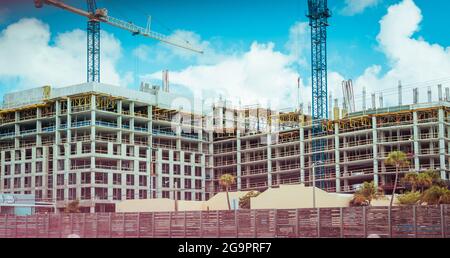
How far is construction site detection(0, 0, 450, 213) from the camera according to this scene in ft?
129

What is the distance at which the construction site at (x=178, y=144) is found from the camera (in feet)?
129

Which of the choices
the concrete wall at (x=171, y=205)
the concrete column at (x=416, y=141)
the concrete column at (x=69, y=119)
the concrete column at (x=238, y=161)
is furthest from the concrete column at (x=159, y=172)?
the concrete column at (x=416, y=141)

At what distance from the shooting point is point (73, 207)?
Result: 37844mm

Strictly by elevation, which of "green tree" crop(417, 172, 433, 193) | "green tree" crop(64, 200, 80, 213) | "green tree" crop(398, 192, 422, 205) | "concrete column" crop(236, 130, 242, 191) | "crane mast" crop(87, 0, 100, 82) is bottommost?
"green tree" crop(64, 200, 80, 213)

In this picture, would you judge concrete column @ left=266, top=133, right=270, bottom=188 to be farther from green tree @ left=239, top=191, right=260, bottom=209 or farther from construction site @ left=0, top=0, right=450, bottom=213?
green tree @ left=239, top=191, right=260, bottom=209

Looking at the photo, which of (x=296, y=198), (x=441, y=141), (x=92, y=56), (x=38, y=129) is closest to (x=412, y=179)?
(x=441, y=141)

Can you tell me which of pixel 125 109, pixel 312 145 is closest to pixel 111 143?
pixel 125 109

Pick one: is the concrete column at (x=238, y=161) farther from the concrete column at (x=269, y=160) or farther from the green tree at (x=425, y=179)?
the green tree at (x=425, y=179)

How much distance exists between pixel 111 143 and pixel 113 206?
4.73m

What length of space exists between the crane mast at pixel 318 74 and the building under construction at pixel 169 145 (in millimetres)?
359

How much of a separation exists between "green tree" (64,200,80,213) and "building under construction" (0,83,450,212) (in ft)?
3.23

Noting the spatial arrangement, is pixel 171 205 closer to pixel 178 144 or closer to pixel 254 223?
pixel 178 144

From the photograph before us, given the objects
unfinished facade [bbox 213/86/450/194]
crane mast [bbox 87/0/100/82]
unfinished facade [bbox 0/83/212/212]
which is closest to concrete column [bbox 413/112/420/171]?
unfinished facade [bbox 213/86/450/194]
